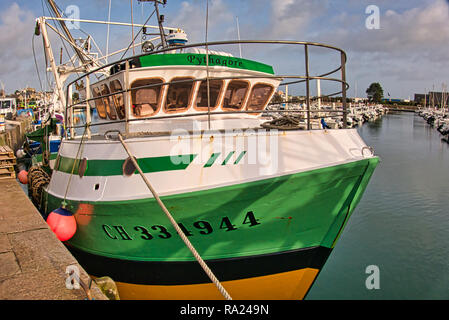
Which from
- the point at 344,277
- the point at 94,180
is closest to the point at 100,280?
the point at 94,180

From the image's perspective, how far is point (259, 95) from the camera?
620cm

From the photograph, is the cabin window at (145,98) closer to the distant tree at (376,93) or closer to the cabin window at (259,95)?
the cabin window at (259,95)

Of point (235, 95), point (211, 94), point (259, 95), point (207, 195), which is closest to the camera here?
point (207, 195)

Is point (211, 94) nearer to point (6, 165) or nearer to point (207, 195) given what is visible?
point (207, 195)

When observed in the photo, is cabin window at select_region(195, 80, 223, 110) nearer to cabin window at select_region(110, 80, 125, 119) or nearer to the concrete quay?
cabin window at select_region(110, 80, 125, 119)

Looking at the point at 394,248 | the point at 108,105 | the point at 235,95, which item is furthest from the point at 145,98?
the point at 394,248

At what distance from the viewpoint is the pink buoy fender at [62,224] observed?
5.33 metres

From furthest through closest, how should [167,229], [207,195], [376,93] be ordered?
[376,93] < [167,229] < [207,195]

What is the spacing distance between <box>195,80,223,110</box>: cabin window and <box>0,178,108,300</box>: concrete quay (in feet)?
9.69

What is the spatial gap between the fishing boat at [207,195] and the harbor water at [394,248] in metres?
3.23

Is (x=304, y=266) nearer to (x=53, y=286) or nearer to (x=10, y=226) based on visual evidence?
(x=53, y=286)

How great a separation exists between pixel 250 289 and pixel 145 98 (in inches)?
131

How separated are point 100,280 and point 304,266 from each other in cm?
278
